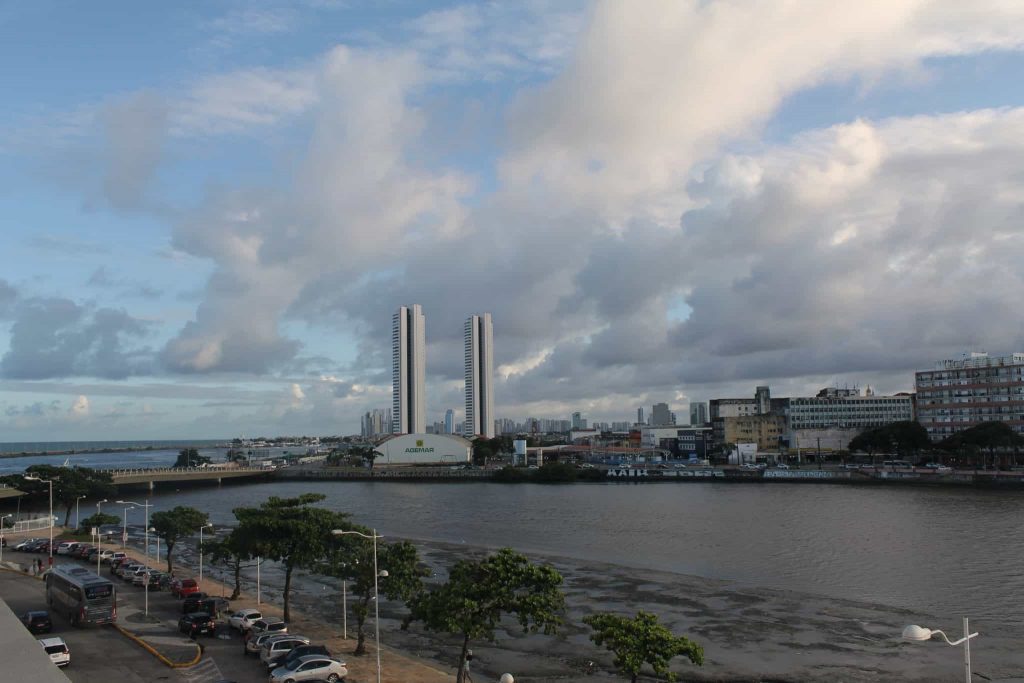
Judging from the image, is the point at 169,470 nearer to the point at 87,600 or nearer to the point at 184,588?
the point at 184,588

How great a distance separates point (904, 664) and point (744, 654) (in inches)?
203

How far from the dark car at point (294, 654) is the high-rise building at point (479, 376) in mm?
150868

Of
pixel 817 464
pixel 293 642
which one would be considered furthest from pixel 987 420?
pixel 293 642

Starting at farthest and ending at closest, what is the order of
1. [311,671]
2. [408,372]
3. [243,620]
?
[408,372]
[243,620]
[311,671]

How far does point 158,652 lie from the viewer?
22094mm

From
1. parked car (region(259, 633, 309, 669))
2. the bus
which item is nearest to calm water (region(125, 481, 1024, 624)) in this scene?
parked car (region(259, 633, 309, 669))

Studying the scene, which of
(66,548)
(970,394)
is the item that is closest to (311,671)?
(66,548)

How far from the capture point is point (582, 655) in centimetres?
2514

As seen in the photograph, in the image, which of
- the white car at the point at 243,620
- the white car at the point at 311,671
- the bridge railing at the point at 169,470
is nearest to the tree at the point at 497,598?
the white car at the point at 311,671

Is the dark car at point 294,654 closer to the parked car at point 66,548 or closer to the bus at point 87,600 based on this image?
the bus at point 87,600

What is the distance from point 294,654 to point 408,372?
5409 inches

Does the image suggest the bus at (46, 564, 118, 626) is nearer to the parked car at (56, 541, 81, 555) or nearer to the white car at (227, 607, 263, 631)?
the white car at (227, 607, 263, 631)

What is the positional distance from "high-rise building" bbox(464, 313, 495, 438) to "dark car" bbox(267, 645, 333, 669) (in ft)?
495

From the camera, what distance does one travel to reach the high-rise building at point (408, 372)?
509 feet
